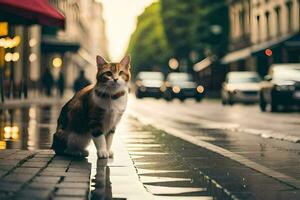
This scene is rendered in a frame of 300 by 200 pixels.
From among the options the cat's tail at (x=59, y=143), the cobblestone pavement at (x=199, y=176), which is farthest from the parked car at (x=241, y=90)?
the cat's tail at (x=59, y=143)

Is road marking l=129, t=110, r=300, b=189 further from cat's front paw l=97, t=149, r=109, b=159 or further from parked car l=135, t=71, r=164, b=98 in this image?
parked car l=135, t=71, r=164, b=98

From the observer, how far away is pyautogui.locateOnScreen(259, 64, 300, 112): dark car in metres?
24.2

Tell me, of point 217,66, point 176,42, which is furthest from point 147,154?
point 176,42

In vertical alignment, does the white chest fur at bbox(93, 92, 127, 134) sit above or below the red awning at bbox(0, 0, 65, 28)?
below

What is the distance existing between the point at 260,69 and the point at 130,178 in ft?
146

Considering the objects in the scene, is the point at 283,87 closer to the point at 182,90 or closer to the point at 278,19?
the point at 182,90

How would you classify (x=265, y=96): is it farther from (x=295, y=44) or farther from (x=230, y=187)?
(x=230, y=187)

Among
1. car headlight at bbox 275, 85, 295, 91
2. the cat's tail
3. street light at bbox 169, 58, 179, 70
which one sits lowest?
the cat's tail

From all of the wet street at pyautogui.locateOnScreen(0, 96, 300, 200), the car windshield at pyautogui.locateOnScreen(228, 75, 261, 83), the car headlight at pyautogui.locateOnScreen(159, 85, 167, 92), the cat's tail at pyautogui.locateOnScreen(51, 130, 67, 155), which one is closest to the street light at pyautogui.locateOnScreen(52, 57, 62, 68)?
the car headlight at pyautogui.locateOnScreen(159, 85, 167, 92)

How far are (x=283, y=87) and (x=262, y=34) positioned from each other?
2650 cm

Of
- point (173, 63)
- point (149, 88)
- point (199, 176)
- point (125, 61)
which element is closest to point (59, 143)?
point (125, 61)

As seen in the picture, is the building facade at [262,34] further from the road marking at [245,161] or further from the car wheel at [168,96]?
the road marking at [245,161]

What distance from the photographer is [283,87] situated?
80.0ft

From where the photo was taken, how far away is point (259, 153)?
30.8 feet
